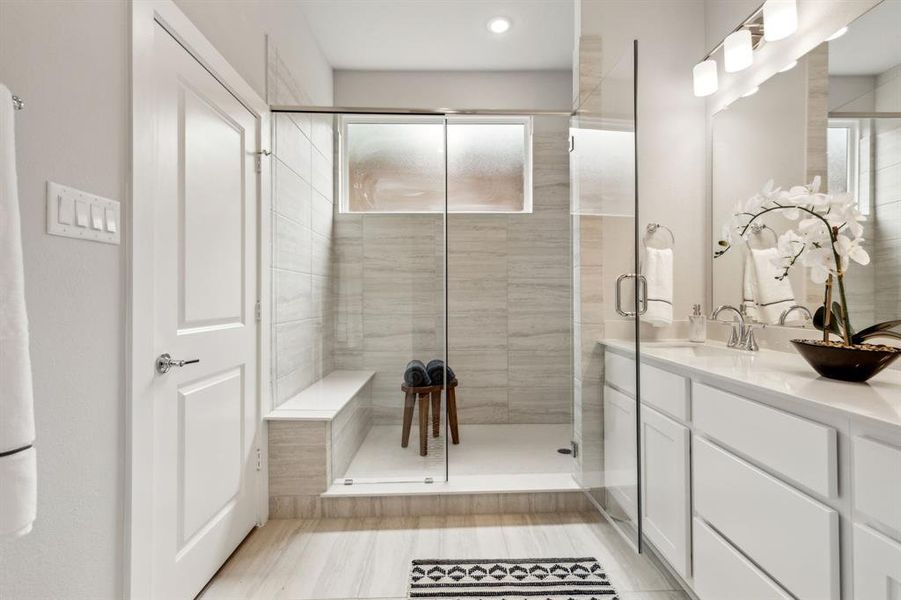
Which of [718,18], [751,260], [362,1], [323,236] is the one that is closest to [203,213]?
[323,236]

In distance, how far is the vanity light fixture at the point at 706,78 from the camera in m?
2.33

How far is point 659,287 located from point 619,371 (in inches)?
21.5

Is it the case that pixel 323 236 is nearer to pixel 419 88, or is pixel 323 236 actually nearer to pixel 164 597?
pixel 164 597

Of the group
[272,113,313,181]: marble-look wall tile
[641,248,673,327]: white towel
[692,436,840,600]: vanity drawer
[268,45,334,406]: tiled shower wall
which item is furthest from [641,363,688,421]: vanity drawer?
[272,113,313,181]: marble-look wall tile

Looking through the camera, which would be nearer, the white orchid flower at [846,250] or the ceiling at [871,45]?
the white orchid flower at [846,250]

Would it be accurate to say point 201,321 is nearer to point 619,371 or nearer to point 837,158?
point 619,371

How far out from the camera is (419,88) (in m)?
3.64

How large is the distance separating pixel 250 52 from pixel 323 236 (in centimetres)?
90

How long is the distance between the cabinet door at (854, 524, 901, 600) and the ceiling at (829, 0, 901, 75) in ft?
4.70

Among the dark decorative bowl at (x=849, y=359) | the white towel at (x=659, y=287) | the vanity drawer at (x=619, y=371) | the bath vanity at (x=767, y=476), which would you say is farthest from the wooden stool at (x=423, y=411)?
the dark decorative bowl at (x=849, y=359)

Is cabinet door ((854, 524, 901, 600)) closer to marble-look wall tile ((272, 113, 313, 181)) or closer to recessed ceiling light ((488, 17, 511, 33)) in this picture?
marble-look wall tile ((272, 113, 313, 181))

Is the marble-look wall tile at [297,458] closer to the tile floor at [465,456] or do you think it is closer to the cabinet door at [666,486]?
the tile floor at [465,456]

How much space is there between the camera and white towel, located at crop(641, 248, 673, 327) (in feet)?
7.49

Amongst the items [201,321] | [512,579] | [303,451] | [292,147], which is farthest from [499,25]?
[512,579]
